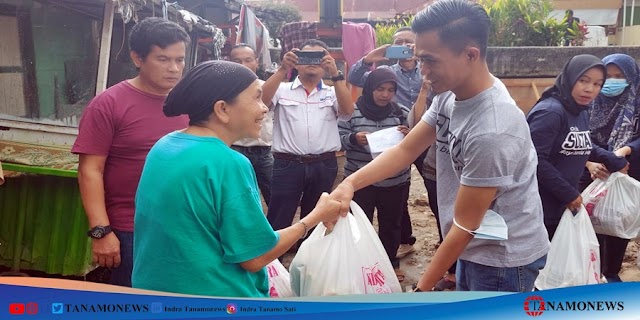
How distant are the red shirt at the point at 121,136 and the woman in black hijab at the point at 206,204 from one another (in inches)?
28.6

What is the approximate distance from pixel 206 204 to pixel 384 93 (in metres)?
2.75

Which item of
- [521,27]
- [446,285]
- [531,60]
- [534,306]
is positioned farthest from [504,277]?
[521,27]

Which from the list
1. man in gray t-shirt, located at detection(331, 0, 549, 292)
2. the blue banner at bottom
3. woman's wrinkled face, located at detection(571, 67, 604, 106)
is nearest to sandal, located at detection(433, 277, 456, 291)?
woman's wrinkled face, located at detection(571, 67, 604, 106)

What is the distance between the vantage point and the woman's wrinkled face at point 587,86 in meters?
2.96

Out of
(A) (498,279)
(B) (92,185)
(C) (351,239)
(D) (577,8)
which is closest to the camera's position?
(A) (498,279)

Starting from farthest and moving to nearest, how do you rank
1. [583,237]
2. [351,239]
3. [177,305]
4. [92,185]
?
[583,237]
[92,185]
[351,239]
[177,305]

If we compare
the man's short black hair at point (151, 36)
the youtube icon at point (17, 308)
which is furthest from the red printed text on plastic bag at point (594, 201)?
the youtube icon at point (17, 308)

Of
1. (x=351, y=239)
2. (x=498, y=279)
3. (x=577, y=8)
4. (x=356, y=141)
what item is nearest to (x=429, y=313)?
(x=498, y=279)

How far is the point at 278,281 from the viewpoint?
2098 mm

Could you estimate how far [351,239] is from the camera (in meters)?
2.05

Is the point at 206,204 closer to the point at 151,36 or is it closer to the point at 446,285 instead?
the point at 151,36

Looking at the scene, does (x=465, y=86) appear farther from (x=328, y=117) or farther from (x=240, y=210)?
(x=328, y=117)

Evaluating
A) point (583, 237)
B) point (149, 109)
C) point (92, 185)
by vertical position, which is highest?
point (149, 109)

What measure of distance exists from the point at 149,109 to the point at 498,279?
61.8 inches
